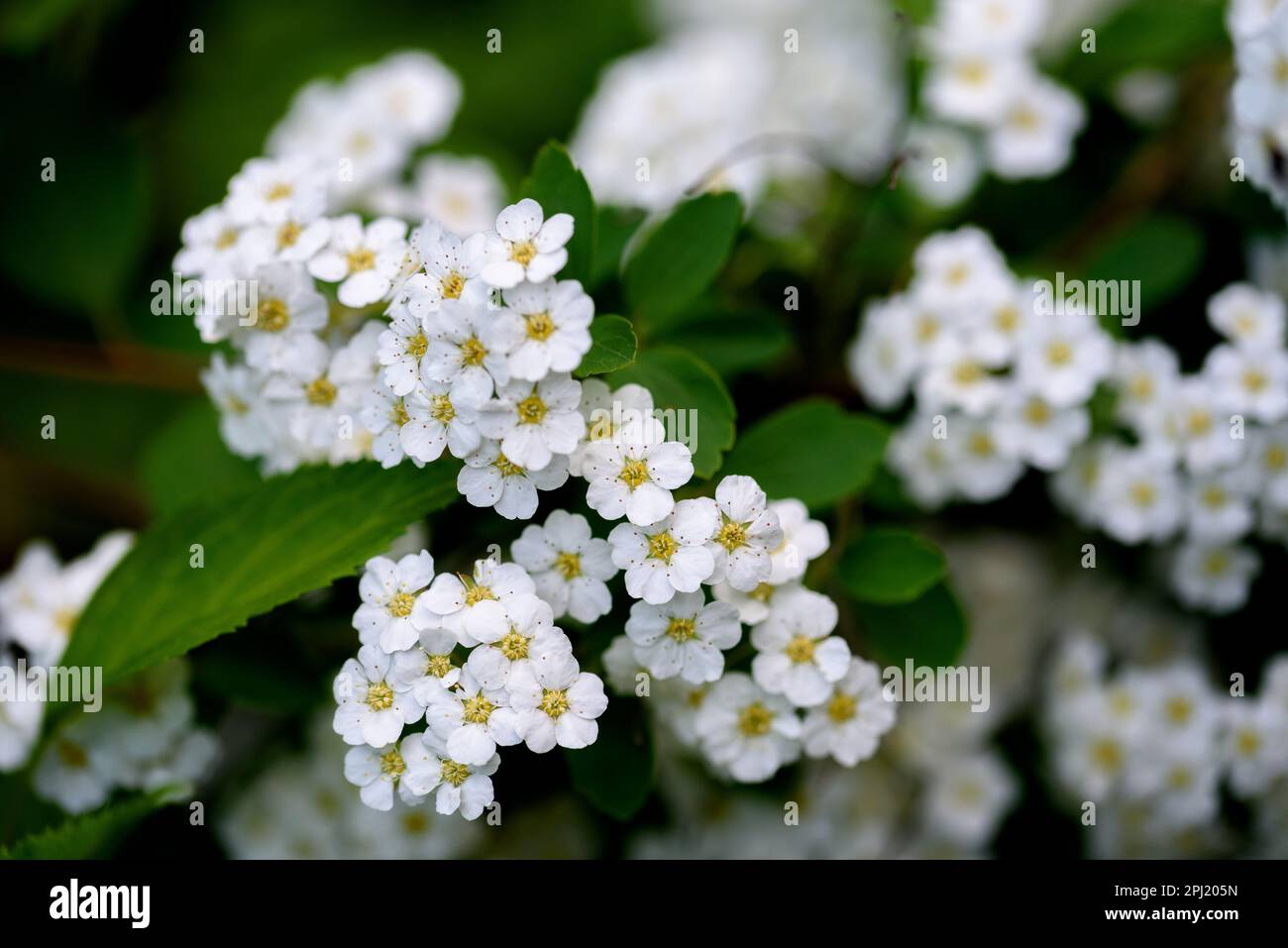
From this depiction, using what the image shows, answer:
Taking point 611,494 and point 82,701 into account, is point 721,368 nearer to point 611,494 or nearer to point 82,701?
point 611,494

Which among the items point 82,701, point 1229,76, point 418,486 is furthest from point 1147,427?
point 82,701

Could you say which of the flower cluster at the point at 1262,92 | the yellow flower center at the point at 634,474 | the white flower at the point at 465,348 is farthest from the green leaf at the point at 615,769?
A: the flower cluster at the point at 1262,92

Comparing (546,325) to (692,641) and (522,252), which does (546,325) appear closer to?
(522,252)

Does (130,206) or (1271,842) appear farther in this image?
(130,206)

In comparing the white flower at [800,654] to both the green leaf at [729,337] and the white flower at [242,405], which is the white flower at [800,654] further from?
the white flower at [242,405]

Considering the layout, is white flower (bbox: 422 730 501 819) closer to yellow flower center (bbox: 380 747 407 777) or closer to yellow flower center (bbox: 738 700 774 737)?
yellow flower center (bbox: 380 747 407 777)

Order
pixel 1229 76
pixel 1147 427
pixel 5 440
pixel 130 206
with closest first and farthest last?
pixel 1147 427, pixel 1229 76, pixel 130 206, pixel 5 440

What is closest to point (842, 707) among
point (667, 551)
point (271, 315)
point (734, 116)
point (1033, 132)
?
point (667, 551)
